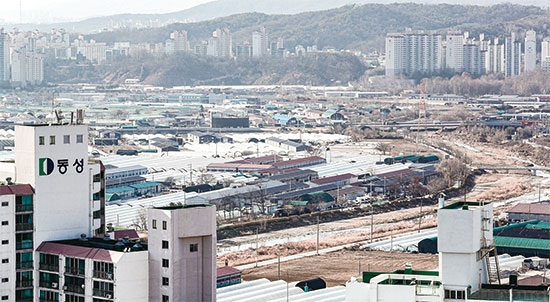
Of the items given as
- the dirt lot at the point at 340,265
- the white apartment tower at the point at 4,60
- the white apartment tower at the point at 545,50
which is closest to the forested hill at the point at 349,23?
the white apartment tower at the point at 545,50

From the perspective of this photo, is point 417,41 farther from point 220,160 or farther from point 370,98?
point 220,160

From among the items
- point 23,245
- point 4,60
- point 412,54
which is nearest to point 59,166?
point 23,245

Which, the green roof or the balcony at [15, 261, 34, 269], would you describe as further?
the green roof

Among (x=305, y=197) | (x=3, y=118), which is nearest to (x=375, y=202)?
(x=305, y=197)

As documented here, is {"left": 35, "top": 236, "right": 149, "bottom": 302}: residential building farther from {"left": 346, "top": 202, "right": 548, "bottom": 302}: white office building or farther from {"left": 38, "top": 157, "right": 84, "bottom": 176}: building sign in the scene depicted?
{"left": 346, "top": 202, "right": 548, "bottom": 302}: white office building

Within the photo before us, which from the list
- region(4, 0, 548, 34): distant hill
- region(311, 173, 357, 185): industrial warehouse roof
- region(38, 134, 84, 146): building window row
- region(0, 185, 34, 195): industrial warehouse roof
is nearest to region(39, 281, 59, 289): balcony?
region(0, 185, 34, 195): industrial warehouse roof

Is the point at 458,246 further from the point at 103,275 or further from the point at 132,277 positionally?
the point at 103,275
